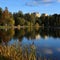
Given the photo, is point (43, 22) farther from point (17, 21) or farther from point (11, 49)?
point (11, 49)

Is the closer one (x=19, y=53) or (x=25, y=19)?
(x=19, y=53)

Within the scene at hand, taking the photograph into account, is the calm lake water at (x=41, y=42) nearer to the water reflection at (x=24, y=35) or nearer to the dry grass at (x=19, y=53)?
the water reflection at (x=24, y=35)

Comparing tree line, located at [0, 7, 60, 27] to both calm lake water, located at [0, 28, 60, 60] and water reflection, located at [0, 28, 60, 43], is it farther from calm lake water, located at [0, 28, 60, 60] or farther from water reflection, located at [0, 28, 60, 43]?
calm lake water, located at [0, 28, 60, 60]

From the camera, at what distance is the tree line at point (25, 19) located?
7319 cm

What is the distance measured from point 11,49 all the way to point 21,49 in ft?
2.07

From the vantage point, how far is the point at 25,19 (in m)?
98.1

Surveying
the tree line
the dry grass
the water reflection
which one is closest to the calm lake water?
the water reflection

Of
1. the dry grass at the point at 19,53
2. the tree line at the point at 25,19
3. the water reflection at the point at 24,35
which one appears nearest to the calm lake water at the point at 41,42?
the water reflection at the point at 24,35

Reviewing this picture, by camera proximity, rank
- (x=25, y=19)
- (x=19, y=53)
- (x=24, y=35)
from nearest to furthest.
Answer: (x=19, y=53), (x=24, y=35), (x=25, y=19)

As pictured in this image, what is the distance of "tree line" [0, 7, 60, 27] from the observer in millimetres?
73188

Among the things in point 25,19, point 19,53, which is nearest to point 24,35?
point 19,53

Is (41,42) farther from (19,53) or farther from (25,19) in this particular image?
(25,19)

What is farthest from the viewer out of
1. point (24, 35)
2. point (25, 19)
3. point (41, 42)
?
point (25, 19)

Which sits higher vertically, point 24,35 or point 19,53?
point 19,53
